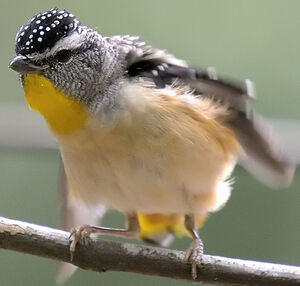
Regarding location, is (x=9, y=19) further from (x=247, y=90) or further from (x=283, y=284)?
(x=283, y=284)

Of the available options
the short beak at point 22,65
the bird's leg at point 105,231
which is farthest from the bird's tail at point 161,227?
the short beak at point 22,65

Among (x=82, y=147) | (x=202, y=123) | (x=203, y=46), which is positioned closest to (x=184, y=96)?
(x=202, y=123)

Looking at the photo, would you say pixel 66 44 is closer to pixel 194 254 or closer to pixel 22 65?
pixel 22 65

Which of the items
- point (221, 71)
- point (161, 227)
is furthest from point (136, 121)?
point (221, 71)

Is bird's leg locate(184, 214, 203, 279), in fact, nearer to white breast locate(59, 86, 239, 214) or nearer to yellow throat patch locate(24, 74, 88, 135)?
white breast locate(59, 86, 239, 214)

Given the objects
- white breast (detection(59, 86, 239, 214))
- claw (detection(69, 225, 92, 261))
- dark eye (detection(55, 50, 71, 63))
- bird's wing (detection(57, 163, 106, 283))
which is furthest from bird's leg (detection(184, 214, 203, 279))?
dark eye (detection(55, 50, 71, 63))
